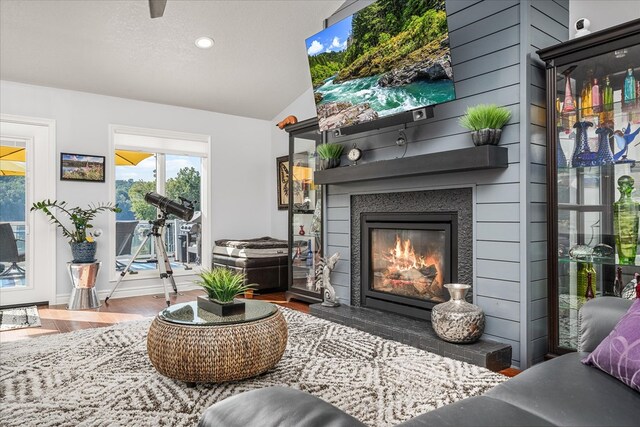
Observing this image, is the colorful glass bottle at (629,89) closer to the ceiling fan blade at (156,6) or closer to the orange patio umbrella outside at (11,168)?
the ceiling fan blade at (156,6)

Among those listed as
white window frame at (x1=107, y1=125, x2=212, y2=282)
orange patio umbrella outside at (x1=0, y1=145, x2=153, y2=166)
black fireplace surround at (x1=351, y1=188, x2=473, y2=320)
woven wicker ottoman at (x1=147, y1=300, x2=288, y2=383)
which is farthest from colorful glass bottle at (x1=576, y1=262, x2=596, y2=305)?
orange patio umbrella outside at (x1=0, y1=145, x2=153, y2=166)

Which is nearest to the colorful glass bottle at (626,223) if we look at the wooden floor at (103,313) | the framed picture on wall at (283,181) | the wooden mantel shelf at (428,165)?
the wooden mantel shelf at (428,165)

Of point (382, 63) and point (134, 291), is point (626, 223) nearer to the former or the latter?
point (382, 63)

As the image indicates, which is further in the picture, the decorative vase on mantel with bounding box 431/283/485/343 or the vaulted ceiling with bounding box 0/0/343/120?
the vaulted ceiling with bounding box 0/0/343/120

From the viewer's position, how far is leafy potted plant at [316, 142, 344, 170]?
396 centimetres

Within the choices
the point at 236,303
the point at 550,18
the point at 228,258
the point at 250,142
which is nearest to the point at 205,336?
the point at 236,303

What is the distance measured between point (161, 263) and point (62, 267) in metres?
1.01

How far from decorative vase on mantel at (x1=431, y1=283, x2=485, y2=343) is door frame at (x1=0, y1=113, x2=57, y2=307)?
4024 millimetres

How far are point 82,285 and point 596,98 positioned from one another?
466 cm

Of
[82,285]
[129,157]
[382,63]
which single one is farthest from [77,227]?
[382,63]

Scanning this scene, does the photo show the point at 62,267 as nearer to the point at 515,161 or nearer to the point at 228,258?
the point at 228,258

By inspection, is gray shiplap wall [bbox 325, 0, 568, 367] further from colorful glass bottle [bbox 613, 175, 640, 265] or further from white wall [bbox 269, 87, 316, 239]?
white wall [bbox 269, 87, 316, 239]

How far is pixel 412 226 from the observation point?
3371mm

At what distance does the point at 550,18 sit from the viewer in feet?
9.15
